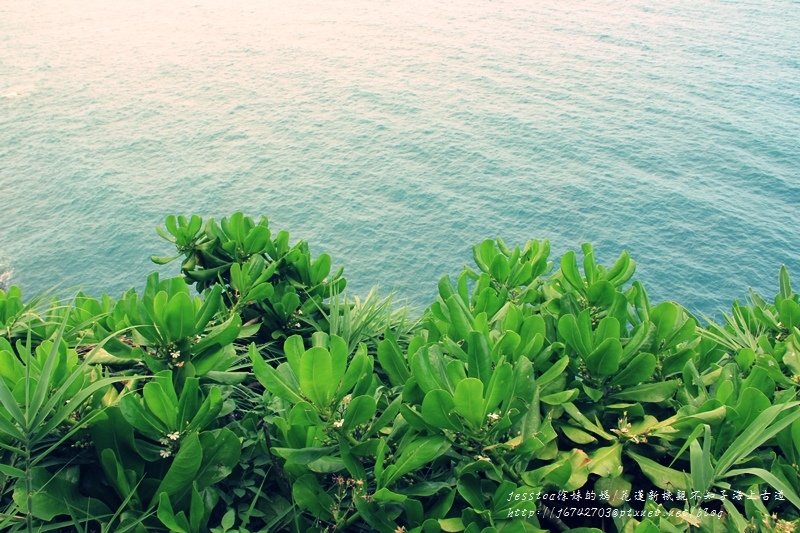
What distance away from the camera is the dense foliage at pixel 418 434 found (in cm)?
131

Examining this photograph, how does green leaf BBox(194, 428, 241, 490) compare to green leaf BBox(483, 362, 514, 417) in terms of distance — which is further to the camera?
green leaf BBox(194, 428, 241, 490)

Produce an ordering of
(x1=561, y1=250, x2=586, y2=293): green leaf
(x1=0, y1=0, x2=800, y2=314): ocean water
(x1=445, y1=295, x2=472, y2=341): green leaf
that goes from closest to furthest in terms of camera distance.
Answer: (x1=445, y1=295, x2=472, y2=341): green leaf < (x1=561, y1=250, x2=586, y2=293): green leaf < (x1=0, y1=0, x2=800, y2=314): ocean water

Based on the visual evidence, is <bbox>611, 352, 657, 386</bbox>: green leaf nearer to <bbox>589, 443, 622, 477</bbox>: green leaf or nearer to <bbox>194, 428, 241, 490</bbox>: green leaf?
<bbox>589, 443, 622, 477</bbox>: green leaf

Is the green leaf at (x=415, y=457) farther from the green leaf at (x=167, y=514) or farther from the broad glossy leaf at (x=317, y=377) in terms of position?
the green leaf at (x=167, y=514)

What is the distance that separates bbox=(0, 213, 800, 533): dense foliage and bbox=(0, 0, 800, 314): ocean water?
25.2 feet

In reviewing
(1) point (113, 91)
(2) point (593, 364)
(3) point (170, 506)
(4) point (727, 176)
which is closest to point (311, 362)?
(3) point (170, 506)

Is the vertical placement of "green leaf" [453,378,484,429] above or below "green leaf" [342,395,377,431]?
above

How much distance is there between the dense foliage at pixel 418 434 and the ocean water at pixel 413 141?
7676 millimetres

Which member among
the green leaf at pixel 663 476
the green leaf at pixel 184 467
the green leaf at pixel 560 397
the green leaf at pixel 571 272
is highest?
the green leaf at pixel 571 272

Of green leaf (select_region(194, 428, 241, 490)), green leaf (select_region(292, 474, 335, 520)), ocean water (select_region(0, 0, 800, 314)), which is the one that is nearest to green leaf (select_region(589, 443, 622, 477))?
green leaf (select_region(292, 474, 335, 520))

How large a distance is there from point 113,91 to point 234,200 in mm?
6013

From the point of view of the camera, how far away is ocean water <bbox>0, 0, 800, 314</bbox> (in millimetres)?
10359

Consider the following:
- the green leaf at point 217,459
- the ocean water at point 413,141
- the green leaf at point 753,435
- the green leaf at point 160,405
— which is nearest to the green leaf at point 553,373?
the green leaf at point 753,435

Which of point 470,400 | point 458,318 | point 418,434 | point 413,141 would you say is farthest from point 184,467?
point 413,141
